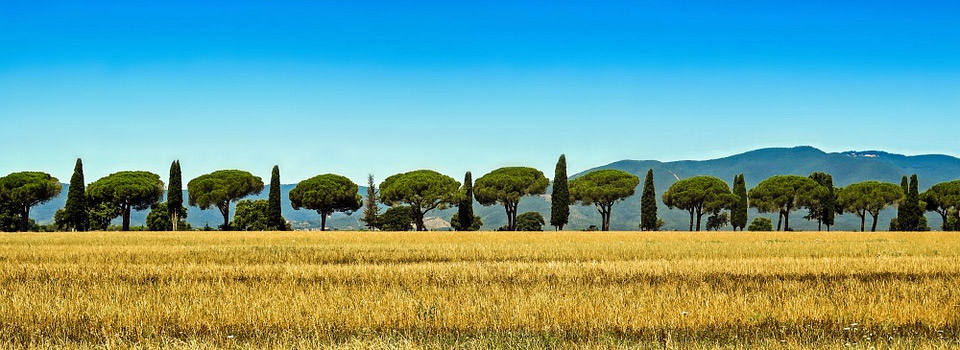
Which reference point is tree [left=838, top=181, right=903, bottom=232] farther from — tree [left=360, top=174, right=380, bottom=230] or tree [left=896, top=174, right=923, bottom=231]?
tree [left=360, top=174, right=380, bottom=230]

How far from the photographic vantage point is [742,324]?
42.9 ft

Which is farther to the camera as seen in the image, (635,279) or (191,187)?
(191,187)

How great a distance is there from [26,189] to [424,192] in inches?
1804

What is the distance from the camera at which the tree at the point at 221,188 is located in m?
99.2

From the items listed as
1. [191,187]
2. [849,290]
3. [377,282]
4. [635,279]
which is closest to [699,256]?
[635,279]

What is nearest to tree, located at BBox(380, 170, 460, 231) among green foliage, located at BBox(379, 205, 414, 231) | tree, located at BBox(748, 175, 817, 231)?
green foliage, located at BBox(379, 205, 414, 231)

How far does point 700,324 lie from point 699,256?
19.8 metres

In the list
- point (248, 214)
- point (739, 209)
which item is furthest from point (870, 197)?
point (248, 214)

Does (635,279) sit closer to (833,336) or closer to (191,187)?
(833,336)

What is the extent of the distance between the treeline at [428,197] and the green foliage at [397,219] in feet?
0.50

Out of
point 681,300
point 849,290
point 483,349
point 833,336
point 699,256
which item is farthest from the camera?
point 699,256

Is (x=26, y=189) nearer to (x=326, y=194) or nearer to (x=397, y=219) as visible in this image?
(x=326, y=194)

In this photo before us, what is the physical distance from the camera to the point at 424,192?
324 feet

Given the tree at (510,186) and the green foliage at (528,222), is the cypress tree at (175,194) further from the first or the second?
the green foliage at (528,222)
